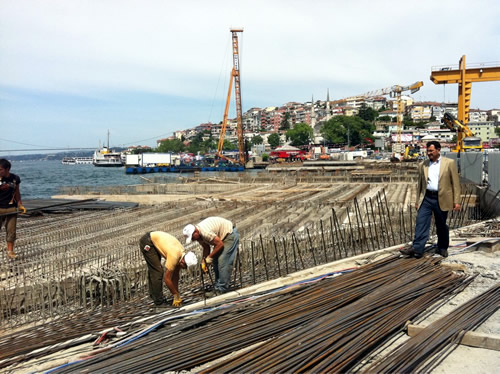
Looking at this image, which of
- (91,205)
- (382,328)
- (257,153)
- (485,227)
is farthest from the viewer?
(257,153)

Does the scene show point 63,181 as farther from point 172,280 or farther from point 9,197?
point 172,280

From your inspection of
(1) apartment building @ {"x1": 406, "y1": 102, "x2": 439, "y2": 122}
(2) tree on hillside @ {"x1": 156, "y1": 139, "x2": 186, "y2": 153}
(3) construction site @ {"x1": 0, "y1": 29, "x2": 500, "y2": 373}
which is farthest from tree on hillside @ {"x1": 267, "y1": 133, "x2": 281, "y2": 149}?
(3) construction site @ {"x1": 0, "y1": 29, "x2": 500, "y2": 373}

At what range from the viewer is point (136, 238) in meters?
10.2

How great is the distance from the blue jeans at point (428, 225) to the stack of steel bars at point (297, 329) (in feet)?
1.87

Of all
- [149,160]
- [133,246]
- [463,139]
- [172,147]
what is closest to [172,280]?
[133,246]

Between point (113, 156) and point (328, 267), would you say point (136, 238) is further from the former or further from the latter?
point (113, 156)

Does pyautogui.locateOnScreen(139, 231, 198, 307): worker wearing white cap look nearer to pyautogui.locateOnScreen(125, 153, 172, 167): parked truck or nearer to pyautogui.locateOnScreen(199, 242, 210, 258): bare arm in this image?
pyautogui.locateOnScreen(199, 242, 210, 258): bare arm

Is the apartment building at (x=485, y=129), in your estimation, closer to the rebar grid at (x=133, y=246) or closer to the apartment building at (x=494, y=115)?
the apartment building at (x=494, y=115)

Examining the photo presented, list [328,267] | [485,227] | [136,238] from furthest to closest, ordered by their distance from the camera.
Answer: [136,238] → [485,227] → [328,267]

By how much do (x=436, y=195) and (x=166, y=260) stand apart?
122 inches

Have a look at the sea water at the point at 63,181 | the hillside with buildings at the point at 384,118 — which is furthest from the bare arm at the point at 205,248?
the hillside with buildings at the point at 384,118

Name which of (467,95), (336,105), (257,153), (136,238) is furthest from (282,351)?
(336,105)

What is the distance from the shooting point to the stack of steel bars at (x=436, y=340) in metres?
2.63

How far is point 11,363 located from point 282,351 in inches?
92.6
